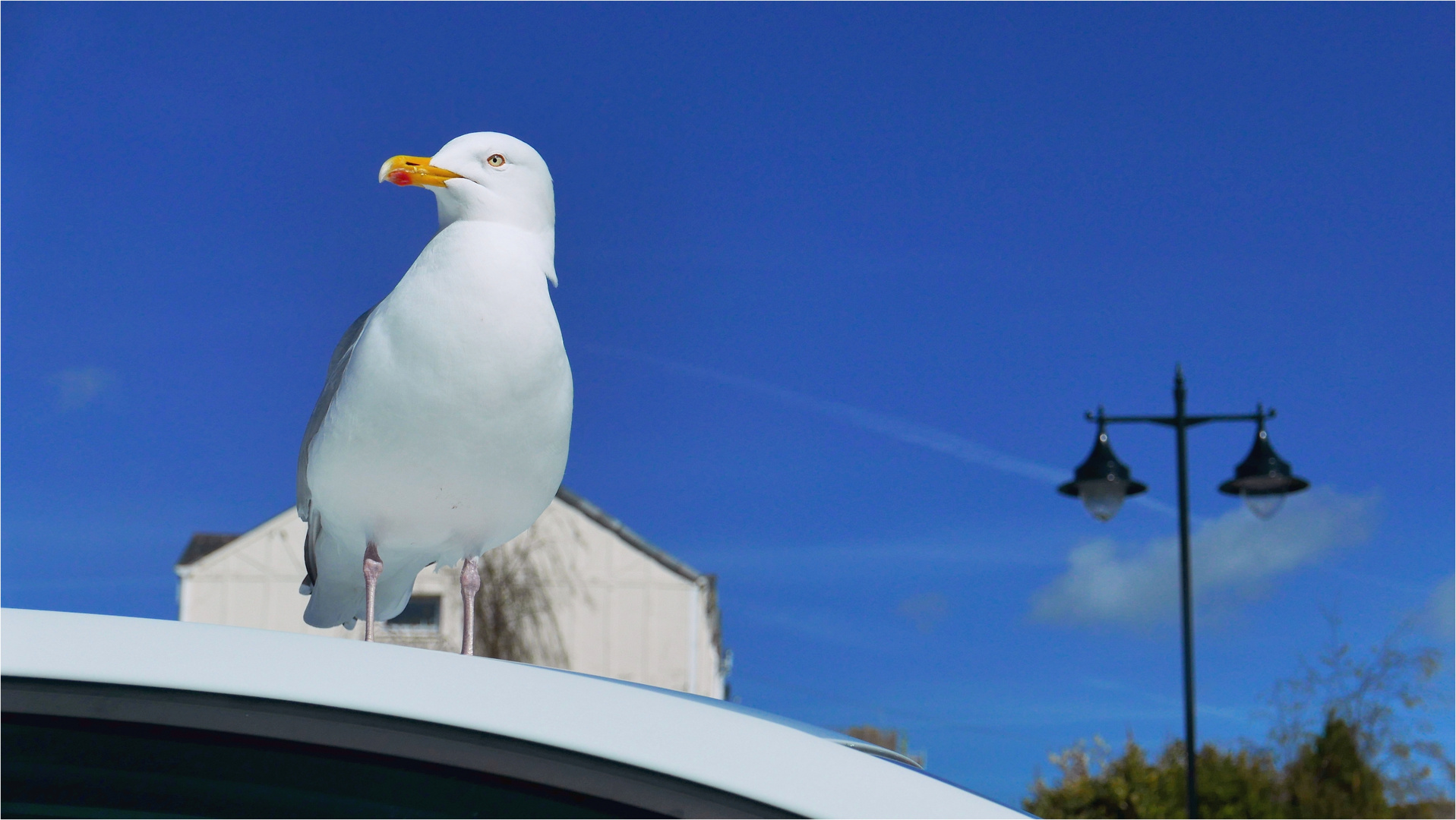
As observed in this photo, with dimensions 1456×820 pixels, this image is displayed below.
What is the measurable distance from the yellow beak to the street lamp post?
885 centimetres

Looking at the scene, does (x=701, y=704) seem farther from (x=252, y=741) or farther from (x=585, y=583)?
(x=585, y=583)

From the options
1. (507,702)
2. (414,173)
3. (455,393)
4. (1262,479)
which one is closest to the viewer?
(507,702)

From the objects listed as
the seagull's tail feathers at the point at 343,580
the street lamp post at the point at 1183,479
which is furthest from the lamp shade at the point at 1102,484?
the seagull's tail feathers at the point at 343,580

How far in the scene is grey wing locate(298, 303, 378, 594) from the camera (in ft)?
12.3

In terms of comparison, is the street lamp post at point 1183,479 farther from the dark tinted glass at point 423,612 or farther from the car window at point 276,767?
the dark tinted glass at point 423,612

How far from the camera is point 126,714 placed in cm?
137

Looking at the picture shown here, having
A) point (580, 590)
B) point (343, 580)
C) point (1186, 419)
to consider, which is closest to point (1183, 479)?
point (1186, 419)

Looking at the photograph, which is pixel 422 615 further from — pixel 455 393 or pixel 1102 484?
pixel 455 393

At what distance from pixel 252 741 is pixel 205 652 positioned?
118 mm

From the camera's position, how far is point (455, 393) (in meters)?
3.32

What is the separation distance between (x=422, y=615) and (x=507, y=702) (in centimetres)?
2440

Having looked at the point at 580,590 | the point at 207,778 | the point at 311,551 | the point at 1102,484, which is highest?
the point at 580,590

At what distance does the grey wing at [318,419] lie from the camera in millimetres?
3762

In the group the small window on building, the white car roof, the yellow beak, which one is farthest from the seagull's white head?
the small window on building
